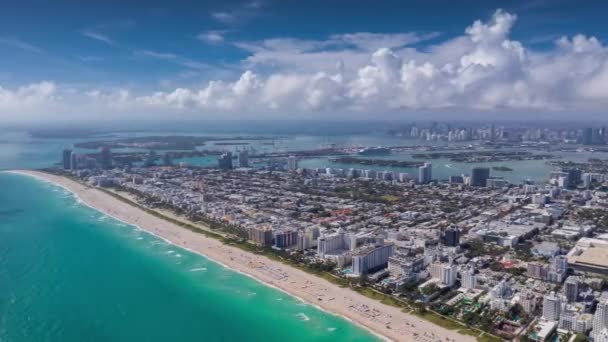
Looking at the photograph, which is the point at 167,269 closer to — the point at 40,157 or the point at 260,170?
the point at 260,170

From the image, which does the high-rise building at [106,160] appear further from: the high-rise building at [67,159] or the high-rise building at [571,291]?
the high-rise building at [571,291]

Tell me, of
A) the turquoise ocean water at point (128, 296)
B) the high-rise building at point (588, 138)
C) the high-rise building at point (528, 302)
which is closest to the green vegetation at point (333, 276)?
the high-rise building at point (528, 302)

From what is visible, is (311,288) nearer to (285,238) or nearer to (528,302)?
(285,238)

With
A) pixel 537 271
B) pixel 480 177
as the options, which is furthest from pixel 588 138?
pixel 537 271

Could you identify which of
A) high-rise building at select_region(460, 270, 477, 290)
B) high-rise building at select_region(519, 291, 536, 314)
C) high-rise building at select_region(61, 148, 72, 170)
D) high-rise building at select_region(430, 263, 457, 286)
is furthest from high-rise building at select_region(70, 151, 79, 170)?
high-rise building at select_region(519, 291, 536, 314)

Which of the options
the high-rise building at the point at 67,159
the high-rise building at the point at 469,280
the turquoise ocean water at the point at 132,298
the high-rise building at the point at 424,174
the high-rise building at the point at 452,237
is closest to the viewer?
A: the turquoise ocean water at the point at 132,298

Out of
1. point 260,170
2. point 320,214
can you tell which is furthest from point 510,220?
point 260,170
